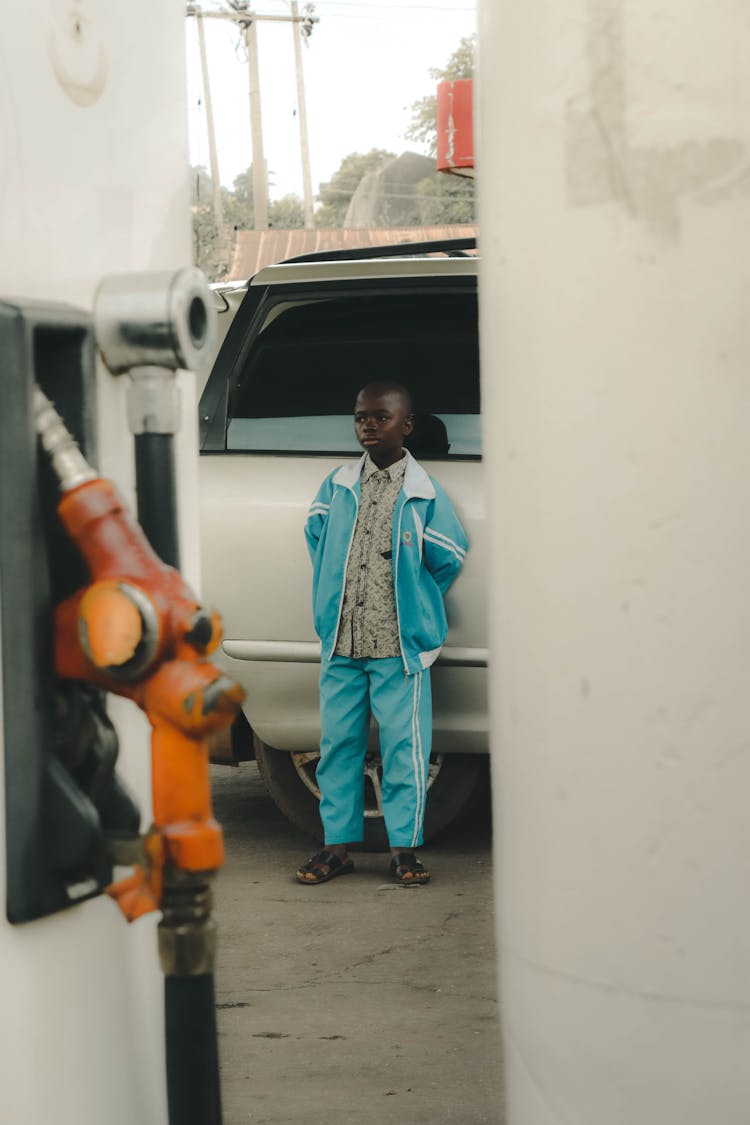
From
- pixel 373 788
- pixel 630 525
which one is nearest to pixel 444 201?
pixel 373 788

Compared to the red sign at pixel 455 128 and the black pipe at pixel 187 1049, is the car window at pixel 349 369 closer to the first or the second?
the black pipe at pixel 187 1049

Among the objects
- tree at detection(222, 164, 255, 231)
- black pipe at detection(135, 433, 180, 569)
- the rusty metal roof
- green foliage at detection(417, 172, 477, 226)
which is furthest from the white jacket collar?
tree at detection(222, 164, 255, 231)

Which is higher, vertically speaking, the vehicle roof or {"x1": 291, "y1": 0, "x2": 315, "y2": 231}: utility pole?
{"x1": 291, "y1": 0, "x2": 315, "y2": 231}: utility pole

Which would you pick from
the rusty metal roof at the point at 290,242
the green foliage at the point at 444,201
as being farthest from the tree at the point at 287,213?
the rusty metal roof at the point at 290,242

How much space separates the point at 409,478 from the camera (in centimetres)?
513

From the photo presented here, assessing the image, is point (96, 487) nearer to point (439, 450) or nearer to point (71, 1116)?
point (71, 1116)

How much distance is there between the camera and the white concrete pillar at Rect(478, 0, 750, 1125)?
4.47ft

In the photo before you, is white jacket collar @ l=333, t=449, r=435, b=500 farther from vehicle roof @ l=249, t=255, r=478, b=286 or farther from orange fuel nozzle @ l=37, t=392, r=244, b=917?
orange fuel nozzle @ l=37, t=392, r=244, b=917

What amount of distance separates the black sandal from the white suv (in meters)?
0.38

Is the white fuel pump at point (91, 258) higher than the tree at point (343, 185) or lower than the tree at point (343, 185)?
lower

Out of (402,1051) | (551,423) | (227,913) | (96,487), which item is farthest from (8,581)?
(227,913)

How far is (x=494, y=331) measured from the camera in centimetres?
153

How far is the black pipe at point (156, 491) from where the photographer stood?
1.32 metres

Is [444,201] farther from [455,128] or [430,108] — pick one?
[455,128]
